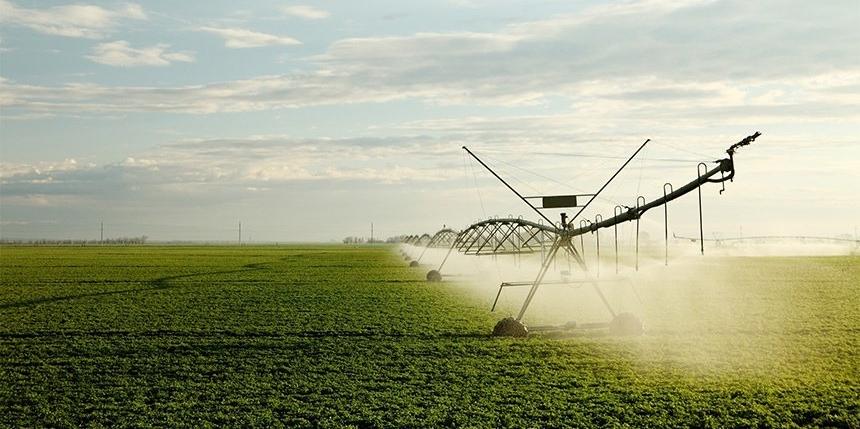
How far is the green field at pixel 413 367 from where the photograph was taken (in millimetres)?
10352

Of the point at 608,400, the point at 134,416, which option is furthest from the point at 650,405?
the point at 134,416

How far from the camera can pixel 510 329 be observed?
55.9 ft

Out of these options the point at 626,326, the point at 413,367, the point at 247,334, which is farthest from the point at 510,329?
the point at 247,334

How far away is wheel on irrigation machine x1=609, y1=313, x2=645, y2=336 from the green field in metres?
0.51

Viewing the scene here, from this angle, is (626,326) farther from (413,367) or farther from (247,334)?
(247,334)

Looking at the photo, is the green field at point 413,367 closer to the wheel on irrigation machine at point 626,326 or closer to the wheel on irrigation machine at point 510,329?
the wheel on irrigation machine at point 510,329

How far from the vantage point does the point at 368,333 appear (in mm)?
17844

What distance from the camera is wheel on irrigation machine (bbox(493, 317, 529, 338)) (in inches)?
668

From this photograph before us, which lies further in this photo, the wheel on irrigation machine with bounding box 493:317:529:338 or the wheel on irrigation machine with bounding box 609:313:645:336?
the wheel on irrigation machine with bounding box 609:313:645:336

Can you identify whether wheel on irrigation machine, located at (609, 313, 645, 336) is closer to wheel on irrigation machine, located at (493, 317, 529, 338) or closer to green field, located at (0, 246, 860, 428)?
green field, located at (0, 246, 860, 428)

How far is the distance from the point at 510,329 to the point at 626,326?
2695 millimetres

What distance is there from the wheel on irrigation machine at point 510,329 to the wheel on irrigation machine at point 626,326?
6.79 ft

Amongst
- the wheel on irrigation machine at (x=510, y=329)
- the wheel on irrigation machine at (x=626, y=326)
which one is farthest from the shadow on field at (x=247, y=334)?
the wheel on irrigation machine at (x=626, y=326)

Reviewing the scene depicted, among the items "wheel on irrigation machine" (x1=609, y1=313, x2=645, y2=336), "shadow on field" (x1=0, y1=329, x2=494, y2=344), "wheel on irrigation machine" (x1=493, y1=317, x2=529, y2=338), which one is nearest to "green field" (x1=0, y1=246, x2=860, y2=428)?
"shadow on field" (x1=0, y1=329, x2=494, y2=344)
